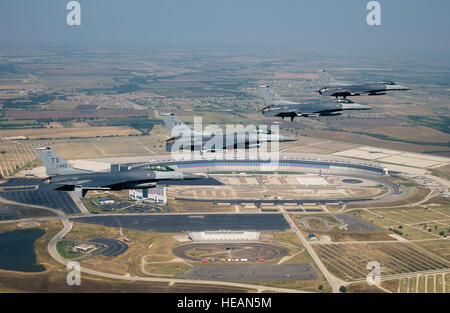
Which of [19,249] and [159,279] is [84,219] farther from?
[159,279]

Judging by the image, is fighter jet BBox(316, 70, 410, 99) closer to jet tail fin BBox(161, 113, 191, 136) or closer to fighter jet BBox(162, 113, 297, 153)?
fighter jet BBox(162, 113, 297, 153)

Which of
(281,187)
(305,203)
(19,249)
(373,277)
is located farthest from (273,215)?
(19,249)

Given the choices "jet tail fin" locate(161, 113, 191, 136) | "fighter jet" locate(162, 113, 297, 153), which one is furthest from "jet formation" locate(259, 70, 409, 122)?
"jet tail fin" locate(161, 113, 191, 136)

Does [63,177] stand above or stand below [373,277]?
above

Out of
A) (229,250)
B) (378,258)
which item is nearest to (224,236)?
(229,250)

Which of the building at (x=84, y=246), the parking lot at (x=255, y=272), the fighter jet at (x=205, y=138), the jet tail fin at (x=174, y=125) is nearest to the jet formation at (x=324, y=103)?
the fighter jet at (x=205, y=138)

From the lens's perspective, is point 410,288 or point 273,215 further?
point 273,215
